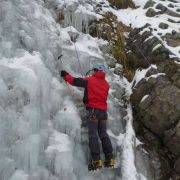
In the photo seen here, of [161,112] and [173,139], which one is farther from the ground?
[161,112]

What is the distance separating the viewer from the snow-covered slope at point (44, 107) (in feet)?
20.4

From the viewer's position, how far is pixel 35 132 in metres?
6.47

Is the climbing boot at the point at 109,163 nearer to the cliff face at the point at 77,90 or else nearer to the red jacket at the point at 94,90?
the cliff face at the point at 77,90

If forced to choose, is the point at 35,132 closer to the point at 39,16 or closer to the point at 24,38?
the point at 24,38

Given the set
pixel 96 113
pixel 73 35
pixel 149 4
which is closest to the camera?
pixel 96 113

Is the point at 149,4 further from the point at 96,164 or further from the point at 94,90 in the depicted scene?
the point at 96,164

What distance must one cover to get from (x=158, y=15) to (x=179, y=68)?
8.21 feet

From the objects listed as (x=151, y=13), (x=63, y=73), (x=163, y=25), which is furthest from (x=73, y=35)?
(x=151, y=13)

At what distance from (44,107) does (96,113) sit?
834mm

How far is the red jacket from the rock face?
111cm

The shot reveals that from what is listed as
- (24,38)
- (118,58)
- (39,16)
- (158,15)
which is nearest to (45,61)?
(24,38)

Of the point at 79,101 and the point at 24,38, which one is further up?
the point at 24,38

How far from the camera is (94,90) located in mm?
6969

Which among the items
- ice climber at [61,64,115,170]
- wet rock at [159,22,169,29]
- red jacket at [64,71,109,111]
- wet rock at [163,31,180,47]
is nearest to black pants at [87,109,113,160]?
ice climber at [61,64,115,170]
